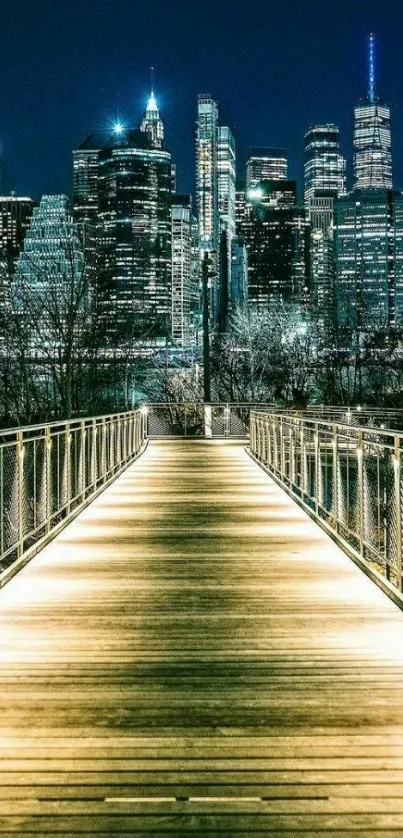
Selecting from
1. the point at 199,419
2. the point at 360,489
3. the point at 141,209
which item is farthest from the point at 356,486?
the point at 141,209

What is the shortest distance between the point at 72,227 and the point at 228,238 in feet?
487

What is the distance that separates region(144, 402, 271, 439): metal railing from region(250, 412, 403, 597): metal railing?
1601 centimetres

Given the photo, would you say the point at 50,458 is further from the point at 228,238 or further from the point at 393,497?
the point at 228,238

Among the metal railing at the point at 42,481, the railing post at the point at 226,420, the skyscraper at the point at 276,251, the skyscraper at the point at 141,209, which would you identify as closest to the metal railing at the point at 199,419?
the railing post at the point at 226,420

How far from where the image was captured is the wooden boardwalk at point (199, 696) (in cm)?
311

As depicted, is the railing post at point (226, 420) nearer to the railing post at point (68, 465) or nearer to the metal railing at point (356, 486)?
the metal railing at point (356, 486)

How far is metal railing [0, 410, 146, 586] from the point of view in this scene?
24.3 feet

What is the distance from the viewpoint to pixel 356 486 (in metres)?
7.93

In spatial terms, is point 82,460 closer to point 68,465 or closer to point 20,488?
point 68,465

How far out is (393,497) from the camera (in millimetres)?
6238

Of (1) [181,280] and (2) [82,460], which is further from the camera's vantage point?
(1) [181,280]

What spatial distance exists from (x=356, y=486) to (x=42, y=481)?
11.1ft

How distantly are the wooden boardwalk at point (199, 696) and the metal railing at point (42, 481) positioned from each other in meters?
0.36

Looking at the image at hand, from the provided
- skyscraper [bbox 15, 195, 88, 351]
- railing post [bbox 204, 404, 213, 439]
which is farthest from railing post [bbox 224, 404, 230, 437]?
skyscraper [bbox 15, 195, 88, 351]
